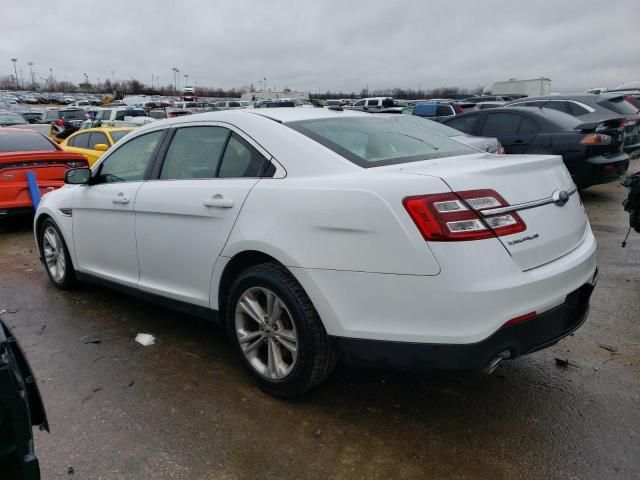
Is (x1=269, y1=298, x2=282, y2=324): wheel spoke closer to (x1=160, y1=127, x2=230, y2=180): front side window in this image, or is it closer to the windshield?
(x1=160, y1=127, x2=230, y2=180): front side window

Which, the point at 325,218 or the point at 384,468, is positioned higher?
the point at 325,218

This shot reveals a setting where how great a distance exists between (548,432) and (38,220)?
477cm

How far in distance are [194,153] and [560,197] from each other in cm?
228

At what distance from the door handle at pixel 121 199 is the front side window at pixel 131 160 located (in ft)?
0.50

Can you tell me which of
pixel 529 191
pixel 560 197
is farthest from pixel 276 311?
pixel 560 197

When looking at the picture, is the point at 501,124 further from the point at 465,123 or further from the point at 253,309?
the point at 253,309

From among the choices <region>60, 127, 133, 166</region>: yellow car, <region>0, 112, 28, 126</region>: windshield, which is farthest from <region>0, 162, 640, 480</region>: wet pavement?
<region>0, 112, 28, 126</region>: windshield

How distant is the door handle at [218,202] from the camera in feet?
10.2

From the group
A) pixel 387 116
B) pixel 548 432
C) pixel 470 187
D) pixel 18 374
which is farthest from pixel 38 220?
pixel 548 432

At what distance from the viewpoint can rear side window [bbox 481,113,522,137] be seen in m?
9.23

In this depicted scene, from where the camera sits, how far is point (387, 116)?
3900 millimetres

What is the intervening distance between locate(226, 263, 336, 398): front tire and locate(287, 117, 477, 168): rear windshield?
2.52 feet

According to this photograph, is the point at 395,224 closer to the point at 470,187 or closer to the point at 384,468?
the point at 470,187

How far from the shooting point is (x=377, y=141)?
10.7 ft
